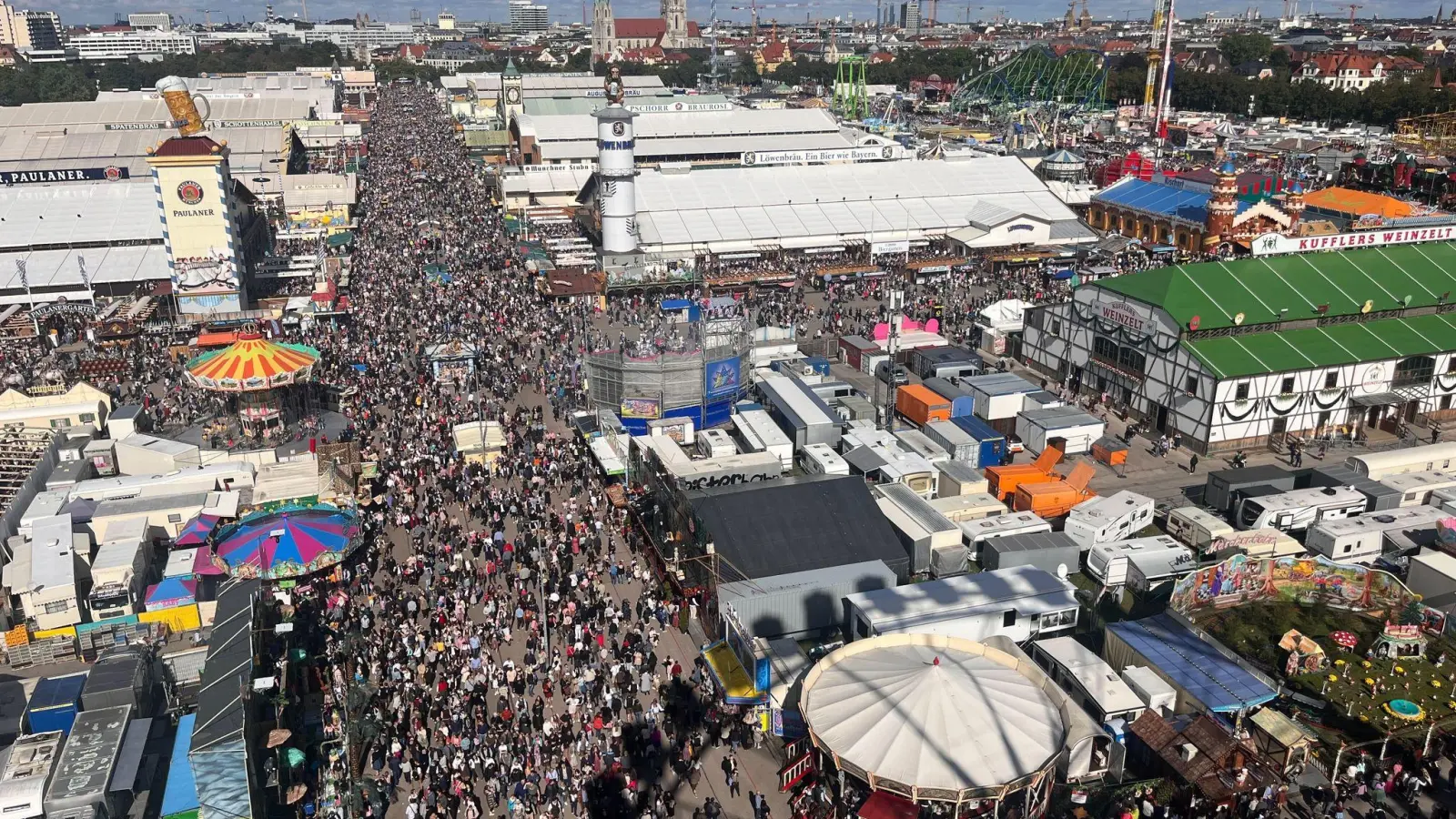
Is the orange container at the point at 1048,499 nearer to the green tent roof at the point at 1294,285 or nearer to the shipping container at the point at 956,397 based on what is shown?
the shipping container at the point at 956,397

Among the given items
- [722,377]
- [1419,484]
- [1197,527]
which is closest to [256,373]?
[722,377]

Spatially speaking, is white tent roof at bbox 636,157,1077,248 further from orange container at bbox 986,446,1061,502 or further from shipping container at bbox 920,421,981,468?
orange container at bbox 986,446,1061,502

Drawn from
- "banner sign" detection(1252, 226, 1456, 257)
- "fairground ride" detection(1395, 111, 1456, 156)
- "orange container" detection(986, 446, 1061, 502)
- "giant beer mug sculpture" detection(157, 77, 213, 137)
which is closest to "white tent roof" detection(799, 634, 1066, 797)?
"orange container" detection(986, 446, 1061, 502)

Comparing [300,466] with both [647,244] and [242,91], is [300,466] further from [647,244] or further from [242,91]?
[242,91]

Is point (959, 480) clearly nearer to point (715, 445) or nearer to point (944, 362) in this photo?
point (715, 445)

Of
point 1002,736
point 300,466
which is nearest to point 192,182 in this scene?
point 300,466

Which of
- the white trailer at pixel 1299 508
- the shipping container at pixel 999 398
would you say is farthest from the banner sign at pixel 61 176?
the white trailer at pixel 1299 508
